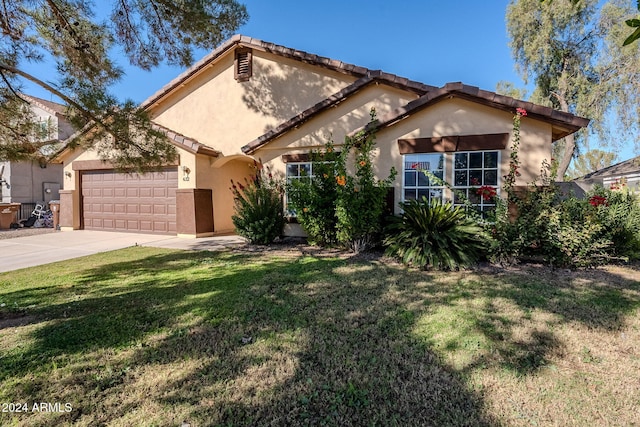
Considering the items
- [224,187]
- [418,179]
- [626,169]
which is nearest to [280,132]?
[224,187]

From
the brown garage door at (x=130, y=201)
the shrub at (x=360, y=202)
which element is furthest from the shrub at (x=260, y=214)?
the brown garage door at (x=130, y=201)

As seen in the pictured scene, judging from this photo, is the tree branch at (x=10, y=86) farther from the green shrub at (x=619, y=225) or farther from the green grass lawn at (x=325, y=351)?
the green shrub at (x=619, y=225)

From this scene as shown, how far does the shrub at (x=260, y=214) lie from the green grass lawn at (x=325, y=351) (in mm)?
3907

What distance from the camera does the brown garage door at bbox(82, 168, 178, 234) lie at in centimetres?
1286

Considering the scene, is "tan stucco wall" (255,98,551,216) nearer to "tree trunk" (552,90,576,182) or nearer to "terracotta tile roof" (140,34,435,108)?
"terracotta tile roof" (140,34,435,108)

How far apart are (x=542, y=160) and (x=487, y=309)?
210 inches

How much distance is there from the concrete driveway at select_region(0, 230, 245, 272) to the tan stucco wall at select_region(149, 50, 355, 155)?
403cm

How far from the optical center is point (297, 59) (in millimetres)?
11961

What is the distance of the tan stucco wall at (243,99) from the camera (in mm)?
12078

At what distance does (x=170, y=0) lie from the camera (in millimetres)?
6297

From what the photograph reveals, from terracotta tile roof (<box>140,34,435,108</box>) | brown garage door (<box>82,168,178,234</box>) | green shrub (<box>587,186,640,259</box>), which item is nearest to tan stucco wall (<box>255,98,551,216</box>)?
green shrub (<box>587,186,640,259</box>)

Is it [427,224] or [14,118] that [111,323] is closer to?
[14,118]

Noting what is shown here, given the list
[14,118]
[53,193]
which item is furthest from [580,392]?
[53,193]

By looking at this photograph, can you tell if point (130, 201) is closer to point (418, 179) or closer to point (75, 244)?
point (75, 244)
